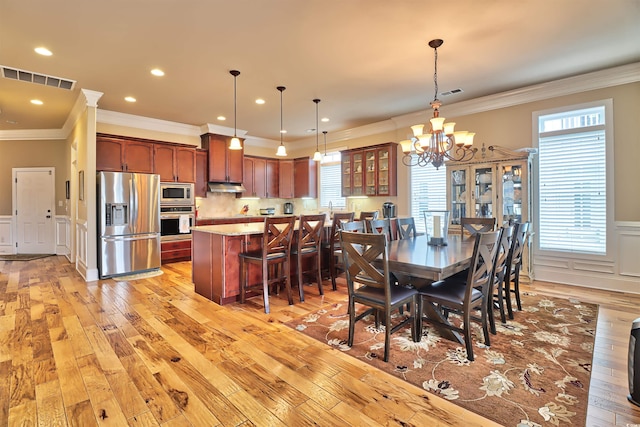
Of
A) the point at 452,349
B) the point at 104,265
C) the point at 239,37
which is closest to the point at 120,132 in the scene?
the point at 104,265

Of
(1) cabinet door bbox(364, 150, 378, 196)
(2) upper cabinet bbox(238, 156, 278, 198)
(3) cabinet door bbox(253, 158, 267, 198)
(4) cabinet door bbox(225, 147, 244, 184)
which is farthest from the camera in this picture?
(3) cabinet door bbox(253, 158, 267, 198)

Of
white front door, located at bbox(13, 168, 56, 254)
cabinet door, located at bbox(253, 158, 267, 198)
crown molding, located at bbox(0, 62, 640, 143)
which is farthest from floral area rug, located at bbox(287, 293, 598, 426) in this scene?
white front door, located at bbox(13, 168, 56, 254)

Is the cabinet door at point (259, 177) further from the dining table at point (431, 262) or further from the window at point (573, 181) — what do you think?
the window at point (573, 181)

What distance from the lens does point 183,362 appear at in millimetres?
2342

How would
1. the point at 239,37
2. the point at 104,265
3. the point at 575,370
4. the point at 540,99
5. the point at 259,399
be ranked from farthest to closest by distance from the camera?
the point at 104,265, the point at 540,99, the point at 239,37, the point at 575,370, the point at 259,399

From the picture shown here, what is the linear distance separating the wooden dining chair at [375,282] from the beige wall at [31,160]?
729cm

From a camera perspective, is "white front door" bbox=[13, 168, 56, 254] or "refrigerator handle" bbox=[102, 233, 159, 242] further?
"white front door" bbox=[13, 168, 56, 254]

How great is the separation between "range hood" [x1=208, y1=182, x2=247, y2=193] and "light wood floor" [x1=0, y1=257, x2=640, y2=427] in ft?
11.6

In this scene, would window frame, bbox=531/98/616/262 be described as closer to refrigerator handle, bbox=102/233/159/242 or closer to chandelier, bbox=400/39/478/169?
chandelier, bbox=400/39/478/169

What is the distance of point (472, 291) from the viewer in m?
2.45

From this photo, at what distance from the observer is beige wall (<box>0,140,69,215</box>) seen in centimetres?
694

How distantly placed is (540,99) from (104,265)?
6.95 m

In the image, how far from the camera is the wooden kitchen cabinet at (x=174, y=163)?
5937mm

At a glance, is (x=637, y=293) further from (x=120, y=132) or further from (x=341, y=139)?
(x=120, y=132)
